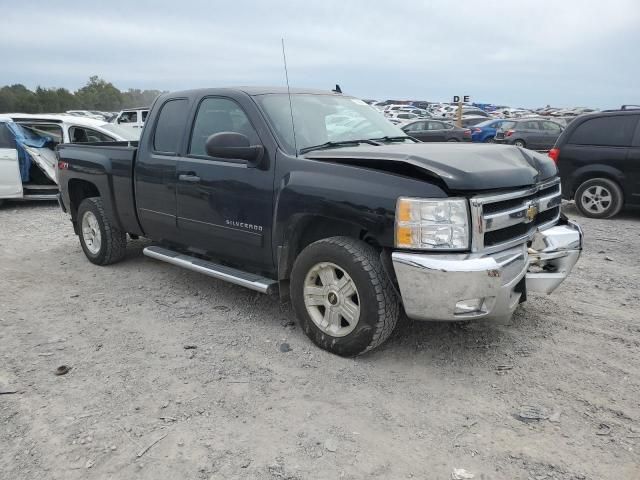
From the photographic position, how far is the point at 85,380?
3.44m

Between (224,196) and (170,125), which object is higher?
(170,125)

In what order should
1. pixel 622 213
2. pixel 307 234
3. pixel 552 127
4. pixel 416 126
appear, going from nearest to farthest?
pixel 307 234, pixel 622 213, pixel 552 127, pixel 416 126

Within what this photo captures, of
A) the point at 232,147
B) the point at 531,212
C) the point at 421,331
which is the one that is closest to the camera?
the point at 531,212

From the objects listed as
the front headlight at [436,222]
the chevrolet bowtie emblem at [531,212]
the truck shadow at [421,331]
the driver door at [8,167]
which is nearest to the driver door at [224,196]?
the truck shadow at [421,331]

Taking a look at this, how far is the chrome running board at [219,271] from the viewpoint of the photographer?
4.05 m

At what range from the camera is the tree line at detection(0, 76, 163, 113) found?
4553 centimetres

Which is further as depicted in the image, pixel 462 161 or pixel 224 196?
pixel 224 196

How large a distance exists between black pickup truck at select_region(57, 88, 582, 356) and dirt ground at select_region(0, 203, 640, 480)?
16.1 inches

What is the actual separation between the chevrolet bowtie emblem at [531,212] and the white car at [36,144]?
7.73 m

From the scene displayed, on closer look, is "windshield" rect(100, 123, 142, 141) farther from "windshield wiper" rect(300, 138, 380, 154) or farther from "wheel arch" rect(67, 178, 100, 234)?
"windshield wiper" rect(300, 138, 380, 154)

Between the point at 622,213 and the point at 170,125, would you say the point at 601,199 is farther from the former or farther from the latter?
the point at 170,125

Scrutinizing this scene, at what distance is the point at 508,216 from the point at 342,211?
1.04m

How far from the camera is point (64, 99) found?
57.1m

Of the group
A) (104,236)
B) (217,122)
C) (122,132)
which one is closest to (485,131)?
(122,132)
